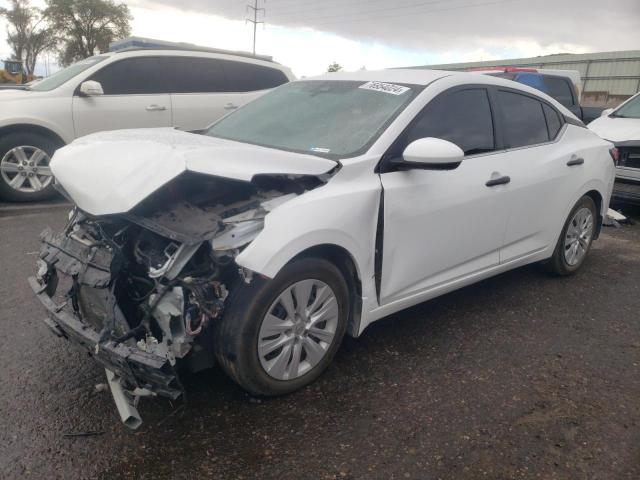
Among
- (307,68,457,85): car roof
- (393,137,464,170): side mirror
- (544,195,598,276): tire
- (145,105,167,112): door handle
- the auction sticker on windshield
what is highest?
(307,68,457,85): car roof

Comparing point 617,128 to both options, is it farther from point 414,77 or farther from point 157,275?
point 157,275

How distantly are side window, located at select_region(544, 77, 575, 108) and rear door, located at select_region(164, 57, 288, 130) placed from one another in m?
Result: 5.63

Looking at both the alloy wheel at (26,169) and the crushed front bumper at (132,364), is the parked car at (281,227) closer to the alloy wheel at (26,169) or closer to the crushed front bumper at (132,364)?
the crushed front bumper at (132,364)

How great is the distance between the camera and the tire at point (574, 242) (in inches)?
183

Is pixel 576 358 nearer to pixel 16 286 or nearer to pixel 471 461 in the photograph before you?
pixel 471 461

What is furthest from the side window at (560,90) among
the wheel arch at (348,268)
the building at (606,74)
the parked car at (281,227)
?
the building at (606,74)

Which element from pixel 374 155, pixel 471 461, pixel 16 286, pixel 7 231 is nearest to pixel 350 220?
pixel 374 155

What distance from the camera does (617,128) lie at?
25.9 ft

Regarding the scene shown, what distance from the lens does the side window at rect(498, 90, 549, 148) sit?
3.97 metres

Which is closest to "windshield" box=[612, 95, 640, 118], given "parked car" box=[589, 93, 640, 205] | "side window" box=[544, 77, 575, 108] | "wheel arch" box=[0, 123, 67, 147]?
"parked car" box=[589, 93, 640, 205]

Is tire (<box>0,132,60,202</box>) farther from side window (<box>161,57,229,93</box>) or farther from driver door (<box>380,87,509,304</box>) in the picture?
driver door (<box>380,87,509,304</box>)

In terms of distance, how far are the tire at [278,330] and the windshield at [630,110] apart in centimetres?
751

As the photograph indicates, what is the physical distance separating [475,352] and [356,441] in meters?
1.24

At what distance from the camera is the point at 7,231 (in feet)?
18.3
